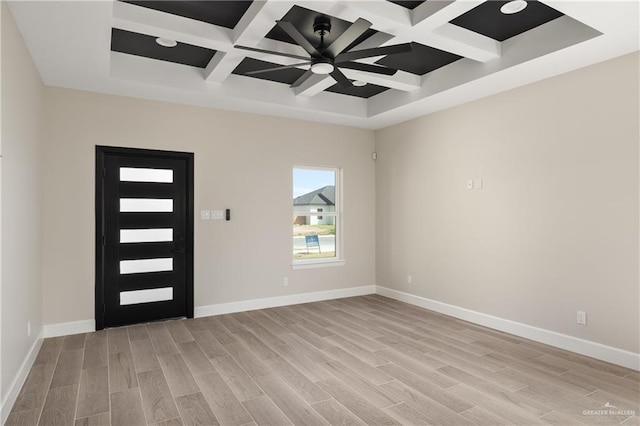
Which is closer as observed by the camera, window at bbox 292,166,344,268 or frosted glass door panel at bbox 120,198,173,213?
frosted glass door panel at bbox 120,198,173,213

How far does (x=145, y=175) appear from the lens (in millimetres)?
4797

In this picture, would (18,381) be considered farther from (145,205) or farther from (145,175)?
(145,175)

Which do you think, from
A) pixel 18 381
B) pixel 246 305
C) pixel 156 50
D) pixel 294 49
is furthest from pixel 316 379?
pixel 156 50

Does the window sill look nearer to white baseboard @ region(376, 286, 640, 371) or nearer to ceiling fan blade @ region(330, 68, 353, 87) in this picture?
white baseboard @ region(376, 286, 640, 371)

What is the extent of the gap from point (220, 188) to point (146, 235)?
1078 mm

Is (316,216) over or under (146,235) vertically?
over

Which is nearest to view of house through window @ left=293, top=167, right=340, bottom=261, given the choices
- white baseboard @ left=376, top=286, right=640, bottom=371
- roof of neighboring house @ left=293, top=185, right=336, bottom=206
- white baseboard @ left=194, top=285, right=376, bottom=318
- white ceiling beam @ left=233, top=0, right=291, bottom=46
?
roof of neighboring house @ left=293, top=185, right=336, bottom=206

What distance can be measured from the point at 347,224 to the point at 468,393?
3.61 meters

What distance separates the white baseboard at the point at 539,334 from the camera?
137 inches

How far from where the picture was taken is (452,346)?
3.98 meters

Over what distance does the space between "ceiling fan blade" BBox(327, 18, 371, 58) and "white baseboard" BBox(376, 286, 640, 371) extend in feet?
11.3

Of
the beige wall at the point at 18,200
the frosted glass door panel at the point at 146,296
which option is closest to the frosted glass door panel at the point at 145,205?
the beige wall at the point at 18,200

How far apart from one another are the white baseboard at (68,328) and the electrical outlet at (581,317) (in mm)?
5095

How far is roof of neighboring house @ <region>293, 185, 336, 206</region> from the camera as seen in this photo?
6008 mm
